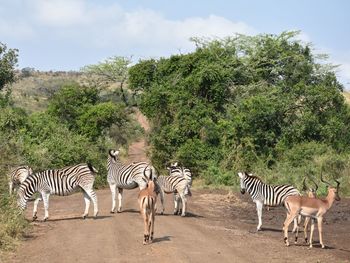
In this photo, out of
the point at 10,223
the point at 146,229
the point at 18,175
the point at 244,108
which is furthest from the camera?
the point at 244,108

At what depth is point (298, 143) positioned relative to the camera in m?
34.7

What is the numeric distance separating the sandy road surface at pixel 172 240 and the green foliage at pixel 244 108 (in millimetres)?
11052

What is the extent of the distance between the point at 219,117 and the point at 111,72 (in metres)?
13.9

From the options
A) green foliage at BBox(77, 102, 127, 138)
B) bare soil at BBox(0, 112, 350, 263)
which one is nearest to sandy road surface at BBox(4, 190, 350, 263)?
bare soil at BBox(0, 112, 350, 263)

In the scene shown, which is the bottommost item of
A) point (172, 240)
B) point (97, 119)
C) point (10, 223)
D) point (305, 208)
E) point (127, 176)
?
point (172, 240)

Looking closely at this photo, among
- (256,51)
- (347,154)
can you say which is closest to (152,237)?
(347,154)

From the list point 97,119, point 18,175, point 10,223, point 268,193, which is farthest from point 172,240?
point 97,119

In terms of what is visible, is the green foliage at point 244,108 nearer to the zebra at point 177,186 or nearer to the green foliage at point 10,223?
the zebra at point 177,186

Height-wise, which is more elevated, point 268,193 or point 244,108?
point 244,108

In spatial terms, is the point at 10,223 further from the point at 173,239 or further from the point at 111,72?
the point at 111,72

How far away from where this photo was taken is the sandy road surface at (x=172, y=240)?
41.7ft

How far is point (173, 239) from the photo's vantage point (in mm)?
14461

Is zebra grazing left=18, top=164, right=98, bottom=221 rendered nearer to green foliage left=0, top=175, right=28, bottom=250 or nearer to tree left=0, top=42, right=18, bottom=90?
green foliage left=0, top=175, right=28, bottom=250

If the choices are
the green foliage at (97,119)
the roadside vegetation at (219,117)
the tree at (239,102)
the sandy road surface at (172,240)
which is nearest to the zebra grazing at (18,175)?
the sandy road surface at (172,240)
